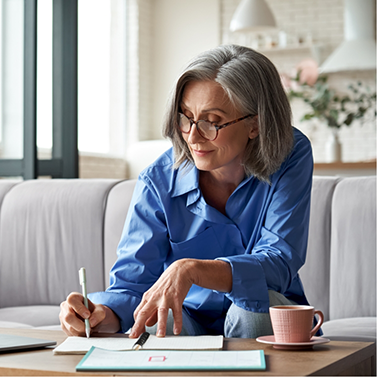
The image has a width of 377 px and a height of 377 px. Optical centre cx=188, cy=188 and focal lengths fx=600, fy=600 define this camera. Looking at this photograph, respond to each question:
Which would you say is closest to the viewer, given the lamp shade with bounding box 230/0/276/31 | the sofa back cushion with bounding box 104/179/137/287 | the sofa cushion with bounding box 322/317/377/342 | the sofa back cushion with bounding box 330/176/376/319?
the sofa cushion with bounding box 322/317/377/342

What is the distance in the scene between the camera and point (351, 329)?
179 centimetres

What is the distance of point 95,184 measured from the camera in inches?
98.4

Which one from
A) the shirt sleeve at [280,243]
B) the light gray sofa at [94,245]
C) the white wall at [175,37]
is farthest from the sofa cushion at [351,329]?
the white wall at [175,37]

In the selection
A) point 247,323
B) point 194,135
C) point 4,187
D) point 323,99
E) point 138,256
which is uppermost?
A: point 323,99

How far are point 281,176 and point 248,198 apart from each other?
103mm

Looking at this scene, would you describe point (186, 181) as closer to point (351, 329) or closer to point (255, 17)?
point (351, 329)

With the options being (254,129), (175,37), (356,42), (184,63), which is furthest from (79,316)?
(175,37)

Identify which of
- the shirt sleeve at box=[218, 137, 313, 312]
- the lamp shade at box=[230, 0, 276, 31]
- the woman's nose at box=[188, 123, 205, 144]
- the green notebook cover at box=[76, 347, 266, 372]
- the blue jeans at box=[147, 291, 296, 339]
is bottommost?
the blue jeans at box=[147, 291, 296, 339]

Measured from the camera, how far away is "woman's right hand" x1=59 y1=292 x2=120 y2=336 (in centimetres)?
122

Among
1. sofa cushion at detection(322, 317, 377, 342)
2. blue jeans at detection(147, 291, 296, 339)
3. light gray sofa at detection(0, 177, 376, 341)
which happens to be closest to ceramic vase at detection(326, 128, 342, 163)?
light gray sofa at detection(0, 177, 376, 341)

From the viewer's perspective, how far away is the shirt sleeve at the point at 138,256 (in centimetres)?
139

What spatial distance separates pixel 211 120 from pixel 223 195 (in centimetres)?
23

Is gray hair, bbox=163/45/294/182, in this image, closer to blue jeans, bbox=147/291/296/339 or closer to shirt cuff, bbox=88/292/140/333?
blue jeans, bbox=147/291/296/339

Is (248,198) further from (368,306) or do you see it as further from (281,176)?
(368,306)
